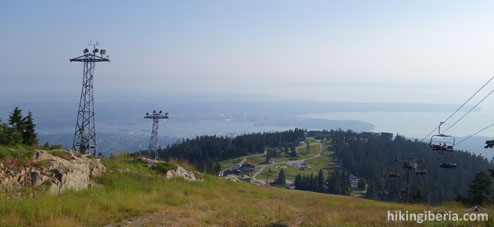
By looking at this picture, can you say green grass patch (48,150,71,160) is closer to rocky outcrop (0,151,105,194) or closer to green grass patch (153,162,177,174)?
rocky outcrop (0,151,105,194)

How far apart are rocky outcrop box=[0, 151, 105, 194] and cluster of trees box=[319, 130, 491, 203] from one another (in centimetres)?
7119

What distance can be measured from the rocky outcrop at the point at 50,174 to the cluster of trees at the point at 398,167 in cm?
7119

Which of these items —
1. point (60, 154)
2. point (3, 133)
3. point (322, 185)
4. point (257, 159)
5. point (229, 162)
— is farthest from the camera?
point (257, 159)

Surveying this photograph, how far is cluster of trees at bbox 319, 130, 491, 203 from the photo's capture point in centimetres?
8450

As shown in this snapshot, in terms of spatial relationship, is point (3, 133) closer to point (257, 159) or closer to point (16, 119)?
point (16, 119)

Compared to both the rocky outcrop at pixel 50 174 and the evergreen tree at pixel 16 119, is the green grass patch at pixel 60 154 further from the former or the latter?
the evergreen tree at pixel 16 119

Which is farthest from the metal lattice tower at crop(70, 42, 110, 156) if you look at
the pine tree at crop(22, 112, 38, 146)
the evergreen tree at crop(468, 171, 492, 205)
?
the evergreen tree at crop(468, 171, 492, 205)

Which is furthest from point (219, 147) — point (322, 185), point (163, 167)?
point (163, 167)

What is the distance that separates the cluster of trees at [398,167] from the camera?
84.5m

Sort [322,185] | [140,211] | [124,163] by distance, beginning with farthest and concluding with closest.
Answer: [322,185]
[124,163]
[140,211]

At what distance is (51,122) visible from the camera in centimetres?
9719

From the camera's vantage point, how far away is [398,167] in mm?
89938

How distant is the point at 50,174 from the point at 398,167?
3699 inches

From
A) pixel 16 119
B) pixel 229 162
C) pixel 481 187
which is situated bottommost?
pixel 229 162
